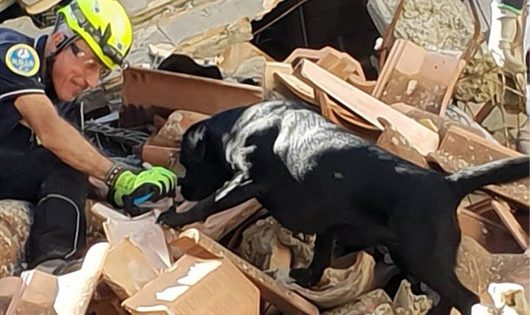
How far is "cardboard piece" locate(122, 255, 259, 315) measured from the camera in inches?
106

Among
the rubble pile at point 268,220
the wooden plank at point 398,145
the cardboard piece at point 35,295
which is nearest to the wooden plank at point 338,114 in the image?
the rubble pile at point 268,220

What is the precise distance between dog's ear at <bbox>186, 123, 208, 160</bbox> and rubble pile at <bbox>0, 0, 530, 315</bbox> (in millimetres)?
134

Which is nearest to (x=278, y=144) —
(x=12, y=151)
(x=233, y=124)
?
(x=233, y=124)

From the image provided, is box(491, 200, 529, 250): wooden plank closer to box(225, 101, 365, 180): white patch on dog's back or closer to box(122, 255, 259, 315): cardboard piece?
box(225, 101, 365, 180): white patch on dog's back

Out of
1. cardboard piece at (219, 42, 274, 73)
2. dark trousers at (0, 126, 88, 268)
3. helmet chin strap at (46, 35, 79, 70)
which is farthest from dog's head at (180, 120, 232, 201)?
cardboard piece at (219, 42, 274, 73)

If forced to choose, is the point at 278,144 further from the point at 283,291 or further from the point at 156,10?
the point at 156,10

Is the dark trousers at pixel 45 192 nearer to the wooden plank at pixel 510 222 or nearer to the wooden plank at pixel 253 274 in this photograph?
the wooden plank at pixel 253 274

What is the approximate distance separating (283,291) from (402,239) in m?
0.36

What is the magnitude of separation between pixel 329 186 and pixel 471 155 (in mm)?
647

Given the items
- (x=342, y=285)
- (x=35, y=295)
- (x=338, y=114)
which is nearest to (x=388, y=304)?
(x=342, y=285)

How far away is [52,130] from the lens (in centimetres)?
307

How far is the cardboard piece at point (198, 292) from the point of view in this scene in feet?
8.82

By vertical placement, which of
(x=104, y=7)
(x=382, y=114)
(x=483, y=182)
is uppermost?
(x=104, y=7)

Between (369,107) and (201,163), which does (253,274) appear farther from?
(369,107)
